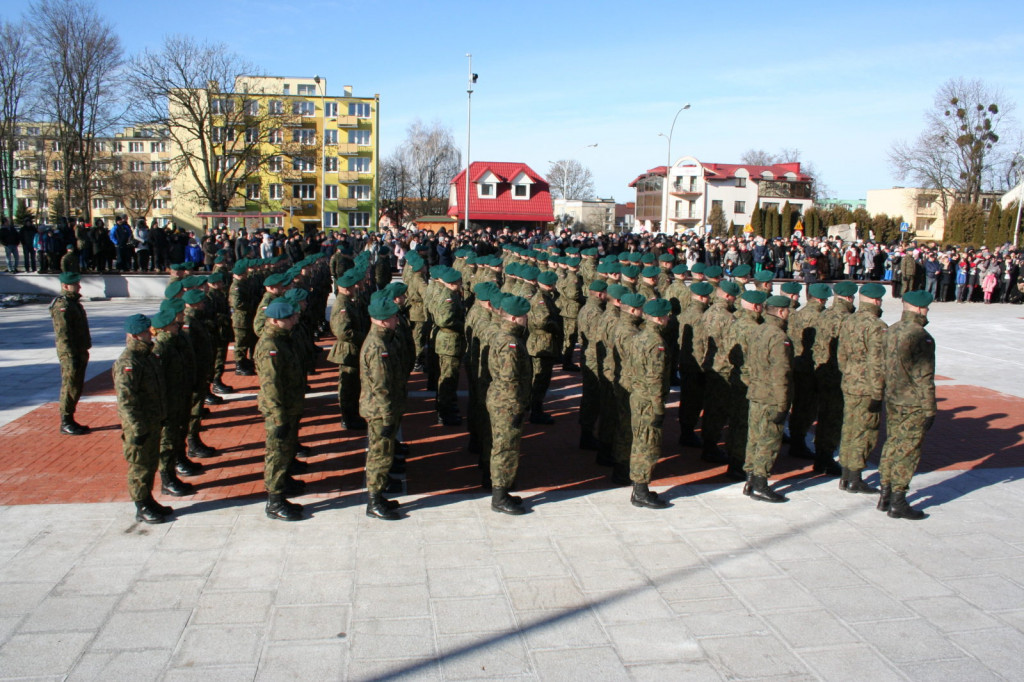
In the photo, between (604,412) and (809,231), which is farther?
(809,231)

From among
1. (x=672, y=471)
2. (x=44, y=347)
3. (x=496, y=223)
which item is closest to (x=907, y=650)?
(x=672, y=471)

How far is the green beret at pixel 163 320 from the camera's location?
6.46 meters

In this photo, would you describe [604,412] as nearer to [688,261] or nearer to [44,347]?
[44,347]

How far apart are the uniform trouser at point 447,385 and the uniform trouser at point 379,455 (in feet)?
9.21

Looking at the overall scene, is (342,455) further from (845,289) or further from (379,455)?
(845,289)

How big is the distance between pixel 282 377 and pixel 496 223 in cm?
4934

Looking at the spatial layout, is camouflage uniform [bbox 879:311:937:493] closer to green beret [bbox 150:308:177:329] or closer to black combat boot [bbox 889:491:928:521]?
black combat boot [bbox 889:491:928:521]

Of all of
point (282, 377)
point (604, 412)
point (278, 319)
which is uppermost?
point (278, 319)

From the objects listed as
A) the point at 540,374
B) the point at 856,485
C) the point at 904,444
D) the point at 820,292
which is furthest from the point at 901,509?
the point at 540,374

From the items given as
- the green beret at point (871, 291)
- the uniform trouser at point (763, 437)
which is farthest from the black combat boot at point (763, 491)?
the green beret at point (871, 291)

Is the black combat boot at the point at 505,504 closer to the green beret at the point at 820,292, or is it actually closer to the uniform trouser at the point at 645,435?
the uniform trouser at the point at 645,435

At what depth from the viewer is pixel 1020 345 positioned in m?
16.0

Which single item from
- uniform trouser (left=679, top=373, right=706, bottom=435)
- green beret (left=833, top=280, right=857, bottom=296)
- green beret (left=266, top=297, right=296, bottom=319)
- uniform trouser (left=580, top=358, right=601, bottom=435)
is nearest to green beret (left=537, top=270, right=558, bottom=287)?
uniform trouser (left=580, top=358, right=601, bottom=435)

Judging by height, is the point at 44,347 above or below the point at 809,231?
below
